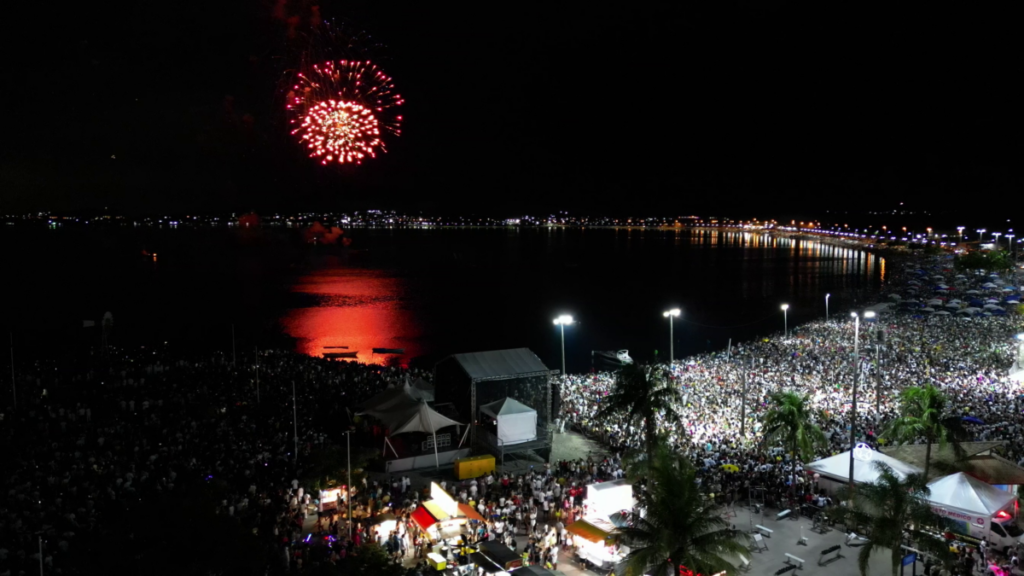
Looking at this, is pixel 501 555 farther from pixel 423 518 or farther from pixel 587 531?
pixel 423 518

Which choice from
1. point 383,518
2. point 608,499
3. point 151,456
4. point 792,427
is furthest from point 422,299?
point 608,499

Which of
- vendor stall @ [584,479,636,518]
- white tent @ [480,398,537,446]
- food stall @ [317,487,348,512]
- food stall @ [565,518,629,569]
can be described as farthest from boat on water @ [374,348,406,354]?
food stall @ [565,518,629,569]

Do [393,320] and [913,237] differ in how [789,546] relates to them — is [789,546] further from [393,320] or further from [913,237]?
[913,237]

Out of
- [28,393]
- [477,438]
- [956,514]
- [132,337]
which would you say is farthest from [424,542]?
[132,337]

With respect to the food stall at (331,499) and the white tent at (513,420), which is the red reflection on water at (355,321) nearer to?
the white tent at (513,420)

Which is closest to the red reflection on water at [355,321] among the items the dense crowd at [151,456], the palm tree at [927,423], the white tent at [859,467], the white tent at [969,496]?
the dense crowd at [151,456]

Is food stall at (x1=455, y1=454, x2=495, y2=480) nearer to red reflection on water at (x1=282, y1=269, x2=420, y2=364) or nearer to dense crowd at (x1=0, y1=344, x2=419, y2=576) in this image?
dense crowd at (x1=0, y1=344, x2=419, y2=576)
